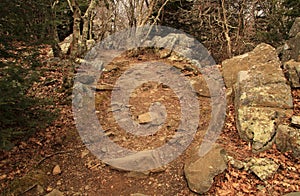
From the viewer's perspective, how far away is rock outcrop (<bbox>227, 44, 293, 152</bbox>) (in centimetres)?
516

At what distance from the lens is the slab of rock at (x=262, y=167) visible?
14.2ft

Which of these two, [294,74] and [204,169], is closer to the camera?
[204,169]

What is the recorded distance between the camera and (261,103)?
5715 millimetres

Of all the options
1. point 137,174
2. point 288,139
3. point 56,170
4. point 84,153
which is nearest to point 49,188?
point 56,170

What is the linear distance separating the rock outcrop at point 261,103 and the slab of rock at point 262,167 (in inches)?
16.2

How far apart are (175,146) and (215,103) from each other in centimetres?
250

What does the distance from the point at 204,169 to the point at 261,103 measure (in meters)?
2.54

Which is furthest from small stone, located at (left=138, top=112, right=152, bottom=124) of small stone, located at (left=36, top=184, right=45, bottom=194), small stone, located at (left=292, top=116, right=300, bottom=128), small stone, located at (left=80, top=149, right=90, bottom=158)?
small stone, located at (left=292, top=116, right=300, bottom=128)

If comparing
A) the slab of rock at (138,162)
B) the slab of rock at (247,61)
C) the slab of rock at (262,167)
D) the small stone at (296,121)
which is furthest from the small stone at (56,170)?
the slab of rock at (247,61)

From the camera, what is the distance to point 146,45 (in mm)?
12688

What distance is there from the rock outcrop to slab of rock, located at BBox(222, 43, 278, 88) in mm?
316

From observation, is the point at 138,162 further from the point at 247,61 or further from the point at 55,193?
the point at 247,61

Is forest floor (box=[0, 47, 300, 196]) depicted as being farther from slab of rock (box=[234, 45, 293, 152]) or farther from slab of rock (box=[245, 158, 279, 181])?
slab of rock (box=[234, 45, 293, 152])

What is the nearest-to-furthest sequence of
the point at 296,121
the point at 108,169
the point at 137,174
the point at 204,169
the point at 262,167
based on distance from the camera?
the point at 204,169
the point at 262,167
the point at 137,174
the point at 108,169
the point at 296,121
